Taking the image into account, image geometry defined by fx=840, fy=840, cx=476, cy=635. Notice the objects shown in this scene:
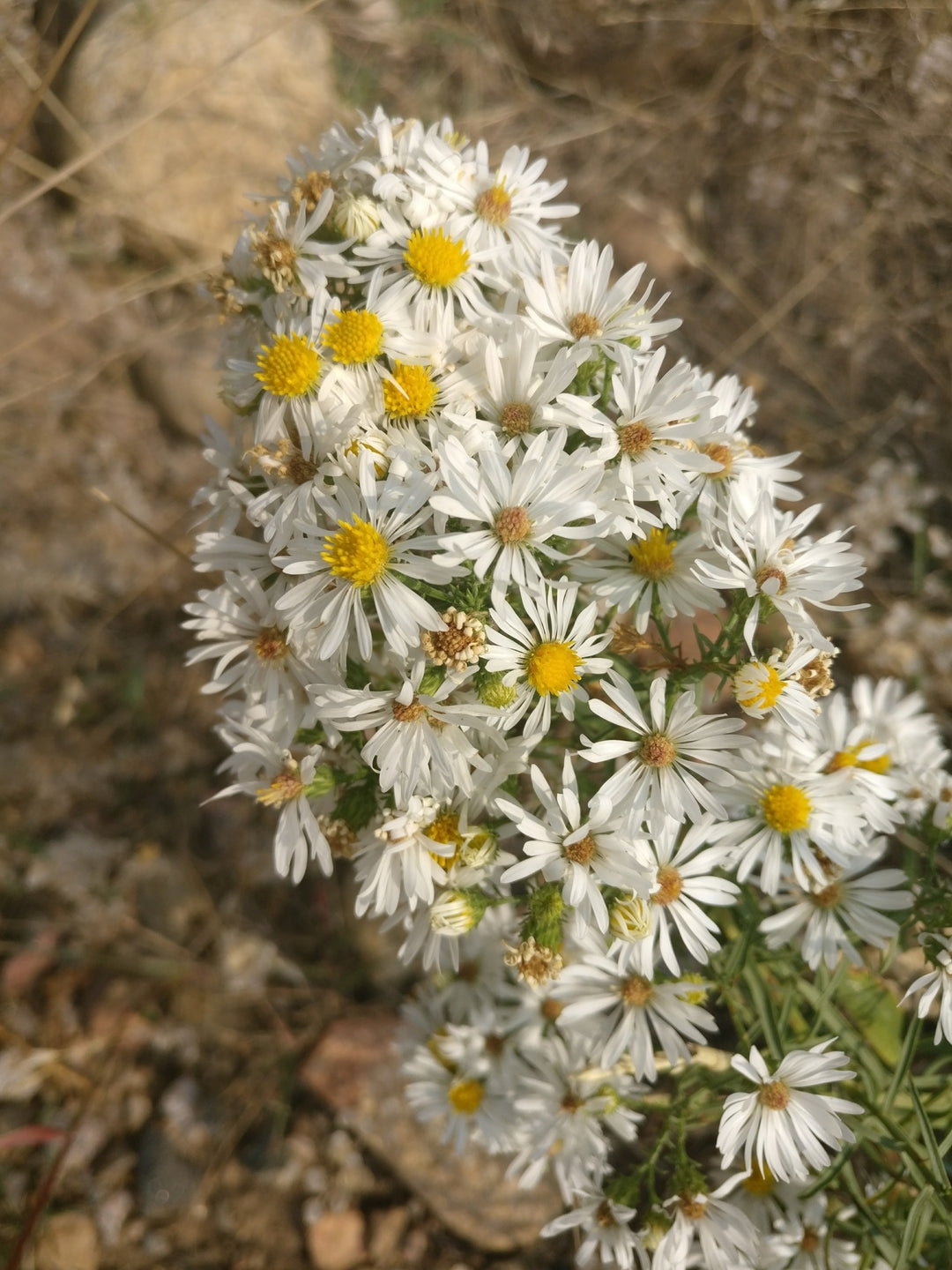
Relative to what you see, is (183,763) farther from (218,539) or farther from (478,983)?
(218,539)

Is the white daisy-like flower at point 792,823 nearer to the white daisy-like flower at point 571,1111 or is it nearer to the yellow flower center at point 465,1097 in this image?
the white daisy-like flower at point 571,1111

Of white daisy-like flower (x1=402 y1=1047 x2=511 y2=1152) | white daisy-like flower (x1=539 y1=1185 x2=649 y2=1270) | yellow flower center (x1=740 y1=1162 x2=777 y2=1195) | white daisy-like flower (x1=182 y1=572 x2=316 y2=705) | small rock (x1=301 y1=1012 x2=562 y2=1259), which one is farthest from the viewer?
small rock (x1=301 y1=1012 x2=562 y2=1259)

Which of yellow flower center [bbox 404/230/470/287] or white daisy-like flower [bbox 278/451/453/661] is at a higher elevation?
yellow flower center [bbox 404/230/470/287]

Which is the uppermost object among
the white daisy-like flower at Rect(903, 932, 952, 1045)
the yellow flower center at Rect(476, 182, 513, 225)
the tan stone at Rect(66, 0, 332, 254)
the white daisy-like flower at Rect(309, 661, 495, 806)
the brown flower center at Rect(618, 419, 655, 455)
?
the tan stone at Rect(66, 0, 332, 254)

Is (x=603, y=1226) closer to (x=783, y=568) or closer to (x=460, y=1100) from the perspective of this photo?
(x=460, y=1100)

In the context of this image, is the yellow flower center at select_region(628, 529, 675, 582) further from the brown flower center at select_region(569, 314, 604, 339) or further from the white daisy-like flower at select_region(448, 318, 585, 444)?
the brown flower center at select_region(569, 314, 604, 339)

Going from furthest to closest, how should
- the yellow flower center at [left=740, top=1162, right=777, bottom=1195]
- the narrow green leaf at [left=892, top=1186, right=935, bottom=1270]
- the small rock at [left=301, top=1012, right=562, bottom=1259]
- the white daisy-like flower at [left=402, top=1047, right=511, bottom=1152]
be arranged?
the small rock at [left=301, top=1012, right=562, bottom=1259] < the white daisy-like flower at [left=402, top=1047, right=511, bottom=1152] < the yellow flower center at [left=740, top=1162, right=777, bottom=1195] < the narrow green leaf at [left=892, top=1186, right=935, bottom=1270]

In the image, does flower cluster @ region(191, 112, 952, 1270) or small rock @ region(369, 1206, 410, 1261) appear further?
small rock @ region(369, 1206, 410, 1261)

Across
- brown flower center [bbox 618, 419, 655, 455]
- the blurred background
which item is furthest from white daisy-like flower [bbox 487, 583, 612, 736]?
the blurred background
